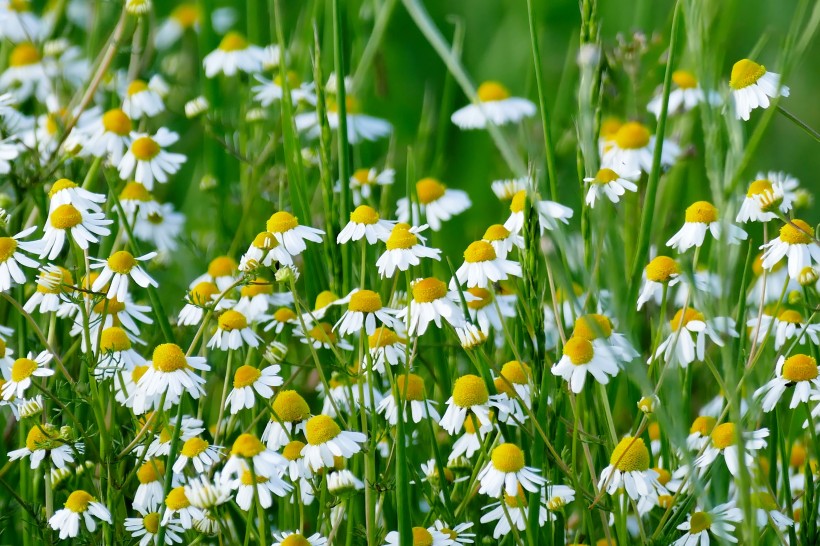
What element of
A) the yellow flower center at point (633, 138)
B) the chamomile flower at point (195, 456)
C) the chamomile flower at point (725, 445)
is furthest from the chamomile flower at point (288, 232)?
the yellow flower center at point (633, 138)

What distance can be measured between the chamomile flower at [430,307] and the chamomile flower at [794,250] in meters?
0.31

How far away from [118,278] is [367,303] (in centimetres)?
29

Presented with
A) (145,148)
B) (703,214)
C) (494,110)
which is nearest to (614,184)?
(703,214)

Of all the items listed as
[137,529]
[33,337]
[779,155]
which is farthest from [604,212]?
[779,155]

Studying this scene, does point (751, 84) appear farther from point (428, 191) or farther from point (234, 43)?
point (234, 43)

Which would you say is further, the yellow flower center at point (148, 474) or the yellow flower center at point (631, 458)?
the yellow flower center at point (148, 474)

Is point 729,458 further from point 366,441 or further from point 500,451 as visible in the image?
point 366,441

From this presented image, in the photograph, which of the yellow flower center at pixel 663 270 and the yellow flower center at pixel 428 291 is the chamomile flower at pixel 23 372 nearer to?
the yellow flower center at pixel 428 291

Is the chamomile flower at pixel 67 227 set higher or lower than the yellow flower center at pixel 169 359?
higher

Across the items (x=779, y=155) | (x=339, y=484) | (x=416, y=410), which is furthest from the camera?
(x=779, y=155)

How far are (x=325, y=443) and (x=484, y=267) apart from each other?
256mm

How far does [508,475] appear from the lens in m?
0.98

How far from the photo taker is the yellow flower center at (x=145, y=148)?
1.47 metres

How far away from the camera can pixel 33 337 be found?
1.42m
